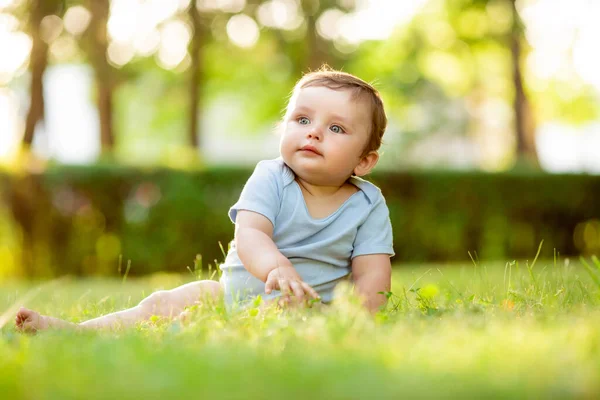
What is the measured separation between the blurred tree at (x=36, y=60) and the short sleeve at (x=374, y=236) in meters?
13.3

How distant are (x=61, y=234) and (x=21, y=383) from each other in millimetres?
9021

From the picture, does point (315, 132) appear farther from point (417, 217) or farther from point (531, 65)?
point (531, 65)

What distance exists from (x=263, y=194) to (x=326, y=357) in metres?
1.78

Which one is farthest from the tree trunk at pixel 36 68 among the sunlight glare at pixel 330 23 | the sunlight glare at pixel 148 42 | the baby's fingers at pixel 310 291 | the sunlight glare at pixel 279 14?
the baby's fingers at pixel 310 291

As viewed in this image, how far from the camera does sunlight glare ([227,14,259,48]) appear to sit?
1953cm

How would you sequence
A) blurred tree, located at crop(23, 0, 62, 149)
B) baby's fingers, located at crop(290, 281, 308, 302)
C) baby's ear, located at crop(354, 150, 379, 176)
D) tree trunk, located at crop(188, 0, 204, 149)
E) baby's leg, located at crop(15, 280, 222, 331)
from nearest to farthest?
baby's fingers, located at crop(290, 281, 308, 302) < baby's leg, located at crop(15, 280, 222, 331) < baby's ear, located at crop(354, 150, 379, 176) < blurred tree, located at crop(23, 0, 62, 149) < tree trunk, located at crop(188, 0, 204, 149)

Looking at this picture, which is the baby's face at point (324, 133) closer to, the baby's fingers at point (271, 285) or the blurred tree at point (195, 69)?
the baby's fingers at point (271, 285)

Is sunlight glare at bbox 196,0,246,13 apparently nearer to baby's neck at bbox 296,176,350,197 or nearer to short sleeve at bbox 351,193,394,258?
baby's neck at bbox 296,176,350,197

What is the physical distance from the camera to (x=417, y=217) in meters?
11.6

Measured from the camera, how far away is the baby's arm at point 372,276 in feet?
12.4

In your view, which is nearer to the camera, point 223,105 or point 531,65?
point 531,65

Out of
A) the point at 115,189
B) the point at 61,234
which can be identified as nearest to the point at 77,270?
the point at 61,234

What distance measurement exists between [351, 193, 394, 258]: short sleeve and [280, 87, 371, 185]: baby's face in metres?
0.30

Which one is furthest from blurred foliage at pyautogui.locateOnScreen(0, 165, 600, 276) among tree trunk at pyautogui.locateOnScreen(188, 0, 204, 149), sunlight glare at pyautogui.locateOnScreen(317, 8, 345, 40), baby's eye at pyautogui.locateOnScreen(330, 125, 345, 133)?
sunlight glare at pyautogui.locateOnScreen(317, 8, 345, 40)
